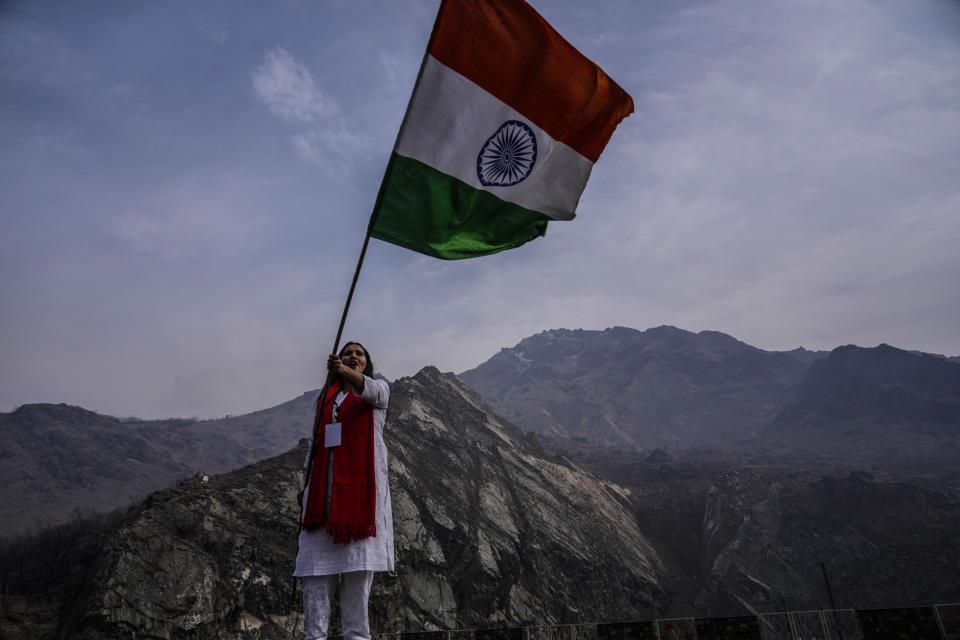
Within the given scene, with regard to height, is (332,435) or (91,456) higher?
(91,456)

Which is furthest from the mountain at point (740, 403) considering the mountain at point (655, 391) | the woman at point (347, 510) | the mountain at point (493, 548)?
the woman at point (347, 510)

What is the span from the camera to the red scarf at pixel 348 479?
9.77 ft

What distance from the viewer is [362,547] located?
2.98 m

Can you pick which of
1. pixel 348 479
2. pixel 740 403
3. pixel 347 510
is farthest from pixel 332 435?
pixel 740 403

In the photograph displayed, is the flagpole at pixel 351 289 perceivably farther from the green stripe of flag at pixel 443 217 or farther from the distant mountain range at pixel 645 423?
the distant mountain range at pixel 645 423

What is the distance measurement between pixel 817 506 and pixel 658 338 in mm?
120551

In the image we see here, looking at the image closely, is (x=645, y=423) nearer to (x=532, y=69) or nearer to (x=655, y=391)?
(x=655, y=391)

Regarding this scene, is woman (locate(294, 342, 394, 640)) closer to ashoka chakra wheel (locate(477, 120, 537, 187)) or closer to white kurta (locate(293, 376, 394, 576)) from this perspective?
white kurta (locate(293, 376, 394, 576))

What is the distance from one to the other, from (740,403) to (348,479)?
112129mm

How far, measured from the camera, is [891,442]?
2554 inches

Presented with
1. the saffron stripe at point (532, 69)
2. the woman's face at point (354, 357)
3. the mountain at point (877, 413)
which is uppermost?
the mountain at point (877, 413)

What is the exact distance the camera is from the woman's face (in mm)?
3518

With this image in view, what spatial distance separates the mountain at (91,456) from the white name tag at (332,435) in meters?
45.9

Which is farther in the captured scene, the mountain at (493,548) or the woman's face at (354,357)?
the mountain at (493,548)
